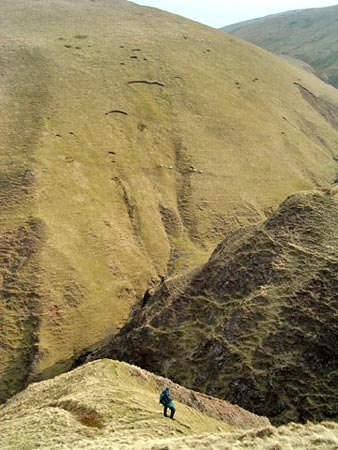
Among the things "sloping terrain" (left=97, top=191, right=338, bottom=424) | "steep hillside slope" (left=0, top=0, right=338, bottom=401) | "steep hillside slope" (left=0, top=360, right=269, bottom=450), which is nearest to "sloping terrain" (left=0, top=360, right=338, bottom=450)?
"steep hillside slope" (left=0, top=360, right=269, bottom=450)

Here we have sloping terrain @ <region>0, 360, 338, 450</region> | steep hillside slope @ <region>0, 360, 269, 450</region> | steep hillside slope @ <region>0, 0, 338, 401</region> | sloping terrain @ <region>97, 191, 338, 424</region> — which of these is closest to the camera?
sloping terrain @ <region>0, 360, 338, 450</region>

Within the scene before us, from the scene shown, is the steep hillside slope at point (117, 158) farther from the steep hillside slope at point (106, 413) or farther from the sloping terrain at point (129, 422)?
the sloping terrain at point (129, 422)

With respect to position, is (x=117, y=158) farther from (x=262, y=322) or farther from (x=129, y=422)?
(x=129, y=422)

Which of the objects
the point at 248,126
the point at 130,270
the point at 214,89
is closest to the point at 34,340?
the point at 130,270

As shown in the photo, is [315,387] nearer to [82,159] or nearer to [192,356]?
[192,356]

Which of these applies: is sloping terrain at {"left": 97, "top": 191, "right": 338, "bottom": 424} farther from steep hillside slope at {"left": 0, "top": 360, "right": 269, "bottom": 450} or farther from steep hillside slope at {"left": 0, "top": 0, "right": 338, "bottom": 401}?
steep hillside slope at {"left": 0, "top": 0, "right": 338, "bottom": 401}

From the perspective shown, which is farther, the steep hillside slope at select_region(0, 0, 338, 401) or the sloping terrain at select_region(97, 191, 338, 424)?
the steep hillside slope at select_region(0, 0, 338, 401)
